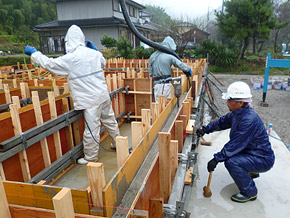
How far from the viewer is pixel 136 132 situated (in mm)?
2254

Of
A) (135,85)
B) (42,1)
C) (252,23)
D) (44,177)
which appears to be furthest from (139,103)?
(42,1)

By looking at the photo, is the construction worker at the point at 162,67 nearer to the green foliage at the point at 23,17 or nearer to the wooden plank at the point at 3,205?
the wooden plank at the point at 3,205

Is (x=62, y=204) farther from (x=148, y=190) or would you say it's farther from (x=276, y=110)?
(x=276, y=110)

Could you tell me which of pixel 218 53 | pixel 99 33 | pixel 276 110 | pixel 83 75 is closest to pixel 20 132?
pixel 83 75

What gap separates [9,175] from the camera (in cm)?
325

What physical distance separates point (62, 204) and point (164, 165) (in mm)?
1082

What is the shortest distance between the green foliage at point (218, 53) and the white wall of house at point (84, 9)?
1192cm

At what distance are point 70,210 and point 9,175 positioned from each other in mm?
2343

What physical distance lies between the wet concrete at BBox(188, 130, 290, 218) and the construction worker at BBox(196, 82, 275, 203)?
154mm

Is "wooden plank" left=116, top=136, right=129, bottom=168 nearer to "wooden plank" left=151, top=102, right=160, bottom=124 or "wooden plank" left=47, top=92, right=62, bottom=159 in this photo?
"wooden plank" left=151, top=102, right=160, bottom=124

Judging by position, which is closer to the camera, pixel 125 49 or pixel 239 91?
pixel 239 91

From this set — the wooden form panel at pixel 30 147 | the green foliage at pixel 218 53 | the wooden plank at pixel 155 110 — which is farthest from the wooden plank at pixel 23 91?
the green foliage at pixel 218 53

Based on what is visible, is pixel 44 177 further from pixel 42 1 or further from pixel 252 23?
pixel 42 1

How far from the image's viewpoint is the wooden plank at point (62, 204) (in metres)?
1.33
